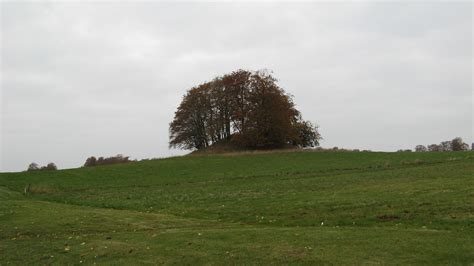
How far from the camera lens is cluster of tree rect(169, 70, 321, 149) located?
73.2 meters

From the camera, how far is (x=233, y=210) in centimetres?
2212

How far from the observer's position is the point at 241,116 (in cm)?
7538

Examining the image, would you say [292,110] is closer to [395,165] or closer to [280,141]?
[280,141]

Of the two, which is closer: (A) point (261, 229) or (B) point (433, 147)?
(A) point (261, 229)

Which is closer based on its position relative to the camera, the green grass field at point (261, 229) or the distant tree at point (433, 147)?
the green grass field at point (261, 229)

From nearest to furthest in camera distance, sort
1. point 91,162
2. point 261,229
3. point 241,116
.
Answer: point 261,229
point 241,116
point 91,162

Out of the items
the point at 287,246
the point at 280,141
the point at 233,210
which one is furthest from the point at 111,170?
the point at 287,246

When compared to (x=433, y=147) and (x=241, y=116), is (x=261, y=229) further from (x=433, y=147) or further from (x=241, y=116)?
(x=433, y=147)

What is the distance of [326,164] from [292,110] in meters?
27.7

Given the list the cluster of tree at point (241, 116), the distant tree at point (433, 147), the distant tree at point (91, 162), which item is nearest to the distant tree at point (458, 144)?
the distant tree at point (433, 147)

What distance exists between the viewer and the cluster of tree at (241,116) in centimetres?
7319

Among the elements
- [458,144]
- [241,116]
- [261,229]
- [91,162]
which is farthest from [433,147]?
[261,229]

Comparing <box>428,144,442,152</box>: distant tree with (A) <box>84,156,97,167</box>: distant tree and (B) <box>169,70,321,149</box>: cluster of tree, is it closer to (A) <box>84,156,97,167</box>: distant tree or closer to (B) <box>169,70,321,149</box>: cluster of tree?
(B) <box>169,70,321,149</box>: cluster of tree

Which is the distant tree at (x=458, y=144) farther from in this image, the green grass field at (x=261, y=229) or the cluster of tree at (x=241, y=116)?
the green grass field at (x=261, y=229)
